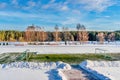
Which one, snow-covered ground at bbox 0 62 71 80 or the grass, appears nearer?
snow-covered ground at bbox 0 62 71 80

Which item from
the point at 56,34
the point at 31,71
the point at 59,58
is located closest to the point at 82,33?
the point at 56,34

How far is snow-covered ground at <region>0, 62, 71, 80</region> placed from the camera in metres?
7.41

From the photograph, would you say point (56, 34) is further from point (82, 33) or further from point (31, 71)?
point (31, 71)

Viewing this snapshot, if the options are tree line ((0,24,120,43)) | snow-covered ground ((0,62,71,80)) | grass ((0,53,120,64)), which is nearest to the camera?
snow-covered ground ((0,62,71,80))

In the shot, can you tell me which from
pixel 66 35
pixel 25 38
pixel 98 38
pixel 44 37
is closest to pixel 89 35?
pixel 98 38

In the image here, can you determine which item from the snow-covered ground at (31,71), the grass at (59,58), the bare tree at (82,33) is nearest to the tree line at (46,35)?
the bare tree at (82,33)

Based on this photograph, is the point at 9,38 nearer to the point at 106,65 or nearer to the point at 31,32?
the point at 31,32

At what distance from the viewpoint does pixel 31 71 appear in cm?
850

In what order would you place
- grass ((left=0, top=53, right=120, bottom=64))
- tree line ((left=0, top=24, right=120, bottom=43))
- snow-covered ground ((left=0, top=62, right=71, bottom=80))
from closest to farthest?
snow-covered ground ((left=0, top=62, right=71, bottom=80)) < grass ((left=0, top=53, right=120, bottom=64)) < tree line ((left=0, top=24, right=120, bottom=43))

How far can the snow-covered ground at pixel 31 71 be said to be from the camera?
741 centimetres

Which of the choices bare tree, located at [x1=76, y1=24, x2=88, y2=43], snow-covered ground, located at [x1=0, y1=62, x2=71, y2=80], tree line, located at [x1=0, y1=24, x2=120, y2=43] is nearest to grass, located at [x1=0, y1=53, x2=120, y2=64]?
snow-covered ground, located at [x1=0, y1=62, x2=71, y2=80]

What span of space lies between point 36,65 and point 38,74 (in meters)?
1.50

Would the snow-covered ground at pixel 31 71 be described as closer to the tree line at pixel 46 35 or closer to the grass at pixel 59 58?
the grass at pixel 59 58

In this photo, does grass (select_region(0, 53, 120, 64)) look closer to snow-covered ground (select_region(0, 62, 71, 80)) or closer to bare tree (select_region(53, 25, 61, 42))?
snow-covered ground (select_region(0, 62, 71, 80))
